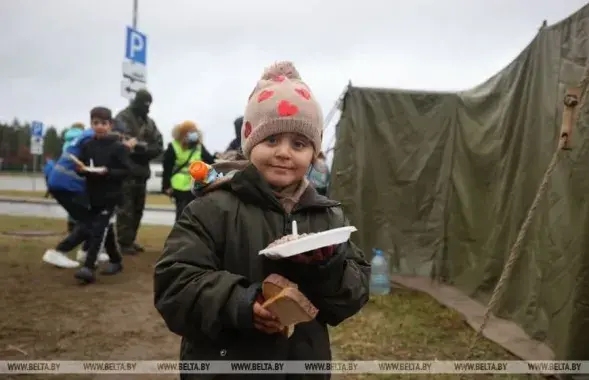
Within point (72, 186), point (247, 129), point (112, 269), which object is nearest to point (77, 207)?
point (72, 186)

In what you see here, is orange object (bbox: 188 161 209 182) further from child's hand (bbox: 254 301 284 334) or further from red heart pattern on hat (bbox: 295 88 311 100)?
child's hand (bbox: 254 301 284 334)

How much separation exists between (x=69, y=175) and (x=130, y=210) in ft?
5.12

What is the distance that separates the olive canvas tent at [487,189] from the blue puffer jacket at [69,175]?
304 cm

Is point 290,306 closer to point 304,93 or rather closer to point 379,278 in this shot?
point 304,93

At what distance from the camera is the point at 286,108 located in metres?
1.57

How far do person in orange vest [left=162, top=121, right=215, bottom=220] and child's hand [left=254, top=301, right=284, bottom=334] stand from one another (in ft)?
16.1

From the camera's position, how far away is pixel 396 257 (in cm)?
636

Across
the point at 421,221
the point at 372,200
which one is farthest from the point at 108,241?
the point at 421,221

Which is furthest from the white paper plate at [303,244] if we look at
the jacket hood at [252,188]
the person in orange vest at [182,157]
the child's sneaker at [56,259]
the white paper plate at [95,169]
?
the person in orange vest at [182,157]

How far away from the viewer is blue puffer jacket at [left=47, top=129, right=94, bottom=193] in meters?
4.96

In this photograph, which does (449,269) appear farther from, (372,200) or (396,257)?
(372,200)

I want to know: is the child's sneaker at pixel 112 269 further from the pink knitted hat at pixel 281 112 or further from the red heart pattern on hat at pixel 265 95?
the red heart pattern on hat at pixel 265 95

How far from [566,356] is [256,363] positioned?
263 cm

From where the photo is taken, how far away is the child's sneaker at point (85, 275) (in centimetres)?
484
